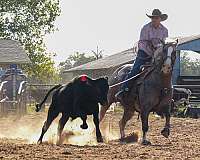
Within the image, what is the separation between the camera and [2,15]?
50.7 meters

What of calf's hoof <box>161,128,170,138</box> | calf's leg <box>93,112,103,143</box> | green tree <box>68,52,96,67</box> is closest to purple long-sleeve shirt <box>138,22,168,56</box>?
calf's hoof <box>161,128,170,138</box>

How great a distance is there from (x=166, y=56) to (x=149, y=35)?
3.47ft

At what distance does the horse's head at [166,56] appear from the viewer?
12055 millimetres

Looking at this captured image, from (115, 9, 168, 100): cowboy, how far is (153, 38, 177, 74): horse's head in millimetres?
450

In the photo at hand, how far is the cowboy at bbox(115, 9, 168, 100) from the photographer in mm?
12961

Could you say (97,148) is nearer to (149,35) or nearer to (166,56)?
(166,56)

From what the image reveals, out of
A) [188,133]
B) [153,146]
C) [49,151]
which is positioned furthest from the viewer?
[188,133]

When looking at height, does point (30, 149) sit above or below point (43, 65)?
below

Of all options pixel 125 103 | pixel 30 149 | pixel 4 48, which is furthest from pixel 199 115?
pixel 4 48

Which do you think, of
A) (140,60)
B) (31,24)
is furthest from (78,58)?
(140,60)

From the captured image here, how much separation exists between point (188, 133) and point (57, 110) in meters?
4.01

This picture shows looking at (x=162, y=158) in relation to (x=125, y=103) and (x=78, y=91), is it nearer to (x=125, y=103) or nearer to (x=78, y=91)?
(x=78, y=91)

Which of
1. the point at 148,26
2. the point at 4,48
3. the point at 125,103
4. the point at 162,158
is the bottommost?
the point at 162,158

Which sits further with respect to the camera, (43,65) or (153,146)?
(43,65)
